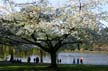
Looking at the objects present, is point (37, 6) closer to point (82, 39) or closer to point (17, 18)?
point (17, 18)

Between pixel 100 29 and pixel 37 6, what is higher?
pixel 37 6

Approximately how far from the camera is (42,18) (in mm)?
43844

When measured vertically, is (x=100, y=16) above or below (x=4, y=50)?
above

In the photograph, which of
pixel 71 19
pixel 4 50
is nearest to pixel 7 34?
pixel 71 19

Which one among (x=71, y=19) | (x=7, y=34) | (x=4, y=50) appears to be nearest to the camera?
(x=71, y=19)

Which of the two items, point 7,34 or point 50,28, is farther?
point 7,34

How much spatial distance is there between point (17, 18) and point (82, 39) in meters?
8.45

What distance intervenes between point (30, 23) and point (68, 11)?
487 centimetres

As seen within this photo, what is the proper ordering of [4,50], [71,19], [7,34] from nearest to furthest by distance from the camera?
[71,19] → [7,34] → [4,50]

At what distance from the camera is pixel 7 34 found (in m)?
45.6

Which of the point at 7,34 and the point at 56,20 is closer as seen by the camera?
the point at 56,20

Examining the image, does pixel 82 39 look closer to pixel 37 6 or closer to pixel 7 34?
pixel 37 6

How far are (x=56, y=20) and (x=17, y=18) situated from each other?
4.97m

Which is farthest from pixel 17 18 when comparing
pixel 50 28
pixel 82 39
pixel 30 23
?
pixel 82 39
